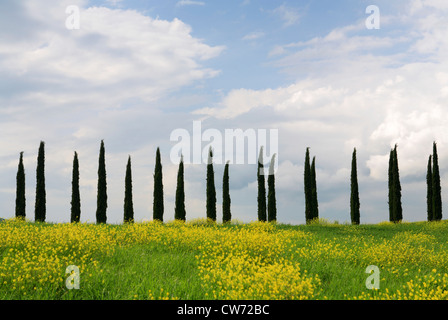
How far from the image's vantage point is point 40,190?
1499 inches

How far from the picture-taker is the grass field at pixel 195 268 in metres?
9.38

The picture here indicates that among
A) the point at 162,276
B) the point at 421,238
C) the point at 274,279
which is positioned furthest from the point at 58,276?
the point at 421,238

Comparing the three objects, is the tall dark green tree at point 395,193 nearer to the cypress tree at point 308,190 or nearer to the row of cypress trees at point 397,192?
the row of cypress trees at point 397,192

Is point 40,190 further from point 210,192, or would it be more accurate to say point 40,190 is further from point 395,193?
point 395,193

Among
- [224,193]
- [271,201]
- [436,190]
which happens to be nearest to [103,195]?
[224,193]

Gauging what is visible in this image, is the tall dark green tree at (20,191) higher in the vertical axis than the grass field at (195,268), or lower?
higher

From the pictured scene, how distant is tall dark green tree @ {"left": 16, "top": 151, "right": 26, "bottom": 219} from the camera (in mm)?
39312

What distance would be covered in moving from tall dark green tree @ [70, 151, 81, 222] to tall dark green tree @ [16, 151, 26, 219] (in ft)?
17.7

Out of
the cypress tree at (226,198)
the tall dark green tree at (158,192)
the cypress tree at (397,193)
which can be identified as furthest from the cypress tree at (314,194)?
→ the tall dark green tree at (158,192)

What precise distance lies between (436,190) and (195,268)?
43027 millimetres

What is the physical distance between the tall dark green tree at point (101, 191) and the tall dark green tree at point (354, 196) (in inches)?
1057

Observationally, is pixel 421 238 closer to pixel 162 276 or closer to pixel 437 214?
pixel 162 276

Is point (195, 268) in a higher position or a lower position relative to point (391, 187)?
lower
